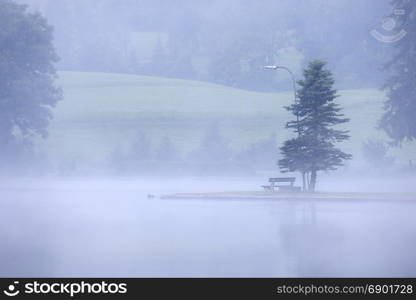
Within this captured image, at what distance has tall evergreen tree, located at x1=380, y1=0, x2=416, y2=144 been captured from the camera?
2827 inches

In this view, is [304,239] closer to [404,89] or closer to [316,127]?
[316,127]

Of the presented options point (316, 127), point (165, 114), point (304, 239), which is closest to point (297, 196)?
point (316, 127)

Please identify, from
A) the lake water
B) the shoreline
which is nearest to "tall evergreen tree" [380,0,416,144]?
the shoreline

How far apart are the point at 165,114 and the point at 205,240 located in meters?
77.9

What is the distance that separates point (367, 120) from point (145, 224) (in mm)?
70675

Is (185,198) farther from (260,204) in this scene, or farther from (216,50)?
(216,50)

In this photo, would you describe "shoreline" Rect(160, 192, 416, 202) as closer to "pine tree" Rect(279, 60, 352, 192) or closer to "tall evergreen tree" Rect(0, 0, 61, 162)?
Result: "pine tree" Rect(279, 60, 352, 192)

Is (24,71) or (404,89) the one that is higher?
(24,71)

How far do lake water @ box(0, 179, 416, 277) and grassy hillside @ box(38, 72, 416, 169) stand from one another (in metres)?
49.5

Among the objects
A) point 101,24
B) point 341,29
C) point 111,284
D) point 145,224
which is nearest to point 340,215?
point 145,224

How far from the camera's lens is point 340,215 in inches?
1072

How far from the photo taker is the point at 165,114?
96938 mm

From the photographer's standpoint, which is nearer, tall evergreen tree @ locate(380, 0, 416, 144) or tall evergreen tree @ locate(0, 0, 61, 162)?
tall evergreen tree @ locate(380, 0, 416, 144)

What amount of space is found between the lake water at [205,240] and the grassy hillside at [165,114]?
162ft
